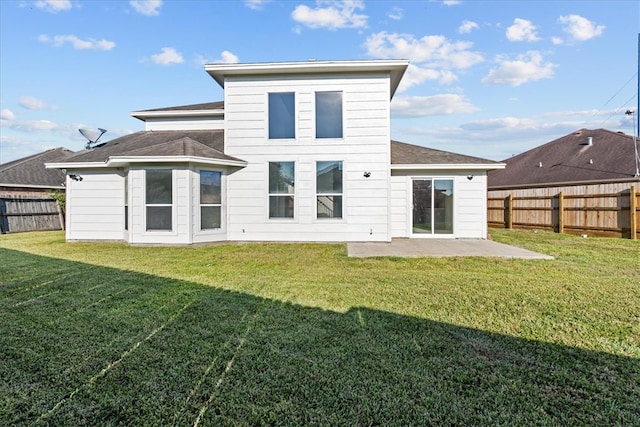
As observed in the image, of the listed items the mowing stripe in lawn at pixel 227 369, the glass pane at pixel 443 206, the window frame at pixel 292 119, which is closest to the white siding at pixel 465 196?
the glass pane at pixel 443 206

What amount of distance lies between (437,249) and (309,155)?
4.58 meters

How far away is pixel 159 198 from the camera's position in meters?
9.73

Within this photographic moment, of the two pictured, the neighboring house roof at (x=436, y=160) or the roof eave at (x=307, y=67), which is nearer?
the roof eave at (x=307, y=67)

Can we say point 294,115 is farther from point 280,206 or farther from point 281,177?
point 280,206

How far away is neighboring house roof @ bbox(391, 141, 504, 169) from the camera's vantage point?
10742mm

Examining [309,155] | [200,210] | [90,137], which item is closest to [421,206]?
[309,155]

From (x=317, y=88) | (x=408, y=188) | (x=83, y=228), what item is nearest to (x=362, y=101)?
(x=317, y=88)

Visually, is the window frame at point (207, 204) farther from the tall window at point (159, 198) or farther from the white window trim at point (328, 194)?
the white window trim at point (328, 194)

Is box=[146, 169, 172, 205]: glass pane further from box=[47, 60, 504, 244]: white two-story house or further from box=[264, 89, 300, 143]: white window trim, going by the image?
box=[264, 89, 300, 143]: white window trim

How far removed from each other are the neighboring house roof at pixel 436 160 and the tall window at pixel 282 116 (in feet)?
11.3

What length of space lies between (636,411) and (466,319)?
1.66 m

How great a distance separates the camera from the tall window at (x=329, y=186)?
1031 centimetres

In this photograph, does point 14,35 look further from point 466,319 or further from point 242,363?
point 466,319

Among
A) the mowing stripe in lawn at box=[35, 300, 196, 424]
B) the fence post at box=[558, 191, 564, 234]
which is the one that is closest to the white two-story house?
the fence post at box=[558, 191, 564, 234]
